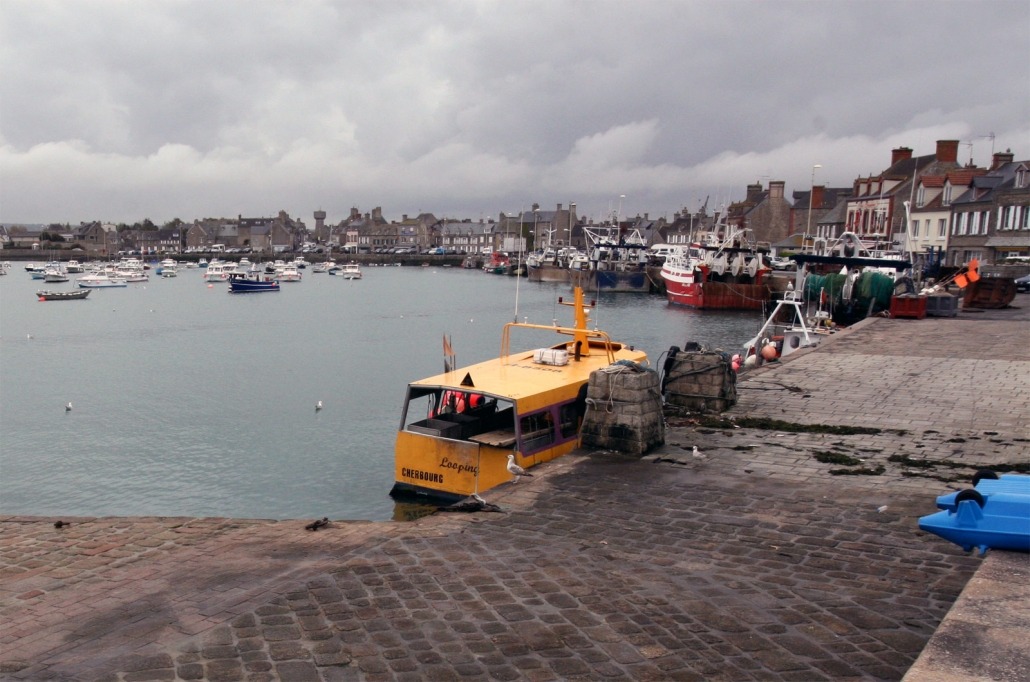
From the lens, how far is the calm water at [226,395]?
1856 cm

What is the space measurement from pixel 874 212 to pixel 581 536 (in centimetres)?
7163

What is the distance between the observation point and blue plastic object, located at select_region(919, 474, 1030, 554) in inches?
241

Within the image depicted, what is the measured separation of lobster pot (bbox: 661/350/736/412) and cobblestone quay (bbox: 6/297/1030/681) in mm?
3111

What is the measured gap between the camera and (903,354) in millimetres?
22266

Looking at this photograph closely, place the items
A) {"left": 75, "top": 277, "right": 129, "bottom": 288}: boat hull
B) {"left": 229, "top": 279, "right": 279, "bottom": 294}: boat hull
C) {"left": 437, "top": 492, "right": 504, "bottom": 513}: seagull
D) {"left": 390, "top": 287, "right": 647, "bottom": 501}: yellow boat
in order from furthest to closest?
{"left": 75, "top": 277, "right": 129, "bottom": 288}: boat hull, {"left": 229, "top": 279, "right": 279, "bottom": 294}: boat hull, {"left": 390, "top": 287, "right": 647, "bottom": 501}: yellow boat, {"left": 437, "top": 492, "right": 504, "bottom": 513}: seagull

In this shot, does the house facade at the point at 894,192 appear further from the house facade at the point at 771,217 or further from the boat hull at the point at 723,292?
the house facade at the point at 771,217

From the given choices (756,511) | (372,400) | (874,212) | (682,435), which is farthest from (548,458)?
(874,212)

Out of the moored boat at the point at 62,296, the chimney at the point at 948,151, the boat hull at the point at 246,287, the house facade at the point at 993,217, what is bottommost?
the moored boat at the point at 62,296

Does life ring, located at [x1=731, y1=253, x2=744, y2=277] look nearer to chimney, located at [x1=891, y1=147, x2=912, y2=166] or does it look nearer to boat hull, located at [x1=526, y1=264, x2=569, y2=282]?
chimney, located at [x1=891, y1=147, x2=912, y2=166]

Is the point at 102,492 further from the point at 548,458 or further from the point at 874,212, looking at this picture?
the point at 874,212

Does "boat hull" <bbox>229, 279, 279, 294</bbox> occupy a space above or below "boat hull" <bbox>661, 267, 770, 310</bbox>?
below

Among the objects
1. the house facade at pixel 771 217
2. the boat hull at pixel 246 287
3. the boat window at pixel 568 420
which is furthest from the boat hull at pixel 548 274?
the boat window at pixel 568 420

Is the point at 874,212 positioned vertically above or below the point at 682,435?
above

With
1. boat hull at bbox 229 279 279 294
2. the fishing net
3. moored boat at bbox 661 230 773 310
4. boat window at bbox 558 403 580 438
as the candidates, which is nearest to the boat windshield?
boat window at bbox 558 403 580 438
